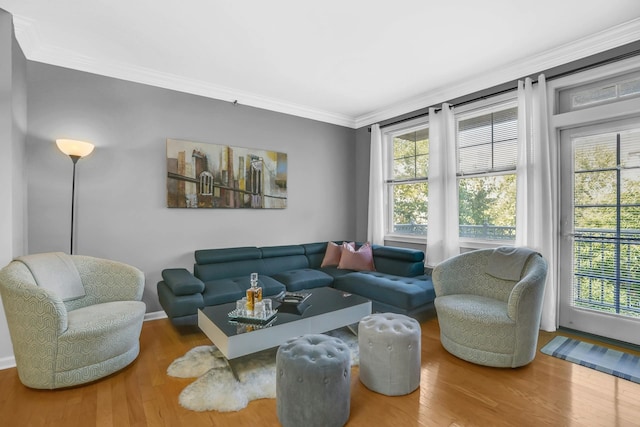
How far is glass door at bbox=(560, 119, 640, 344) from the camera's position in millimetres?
2828

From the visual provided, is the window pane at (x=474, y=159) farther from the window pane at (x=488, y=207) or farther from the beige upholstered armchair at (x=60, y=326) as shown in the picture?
the beige upholstered armchair at (x=60, y=326)

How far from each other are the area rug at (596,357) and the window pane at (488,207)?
3.88 ft

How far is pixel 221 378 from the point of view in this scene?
219 cm

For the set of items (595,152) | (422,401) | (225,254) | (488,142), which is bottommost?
(422,401)

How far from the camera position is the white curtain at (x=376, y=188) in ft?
16.1

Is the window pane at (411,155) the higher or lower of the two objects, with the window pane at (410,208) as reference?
higher

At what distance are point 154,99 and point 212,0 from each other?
5.52 ft

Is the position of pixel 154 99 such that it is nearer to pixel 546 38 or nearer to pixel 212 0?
pixel 212 0

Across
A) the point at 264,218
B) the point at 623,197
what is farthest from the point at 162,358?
the point at 623,197

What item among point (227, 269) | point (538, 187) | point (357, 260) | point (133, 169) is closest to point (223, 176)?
point (133, 169)

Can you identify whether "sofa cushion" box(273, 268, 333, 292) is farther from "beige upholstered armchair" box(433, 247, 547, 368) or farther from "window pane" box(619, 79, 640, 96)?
"window pane" box(619, 79, 640, 96)

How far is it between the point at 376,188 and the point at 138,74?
11.3 ft

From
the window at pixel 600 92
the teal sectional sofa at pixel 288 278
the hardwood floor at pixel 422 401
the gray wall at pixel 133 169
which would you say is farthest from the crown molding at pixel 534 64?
the hardwood floor at pixel 422 401

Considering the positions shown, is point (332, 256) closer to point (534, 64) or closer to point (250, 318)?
point (250, 318)
